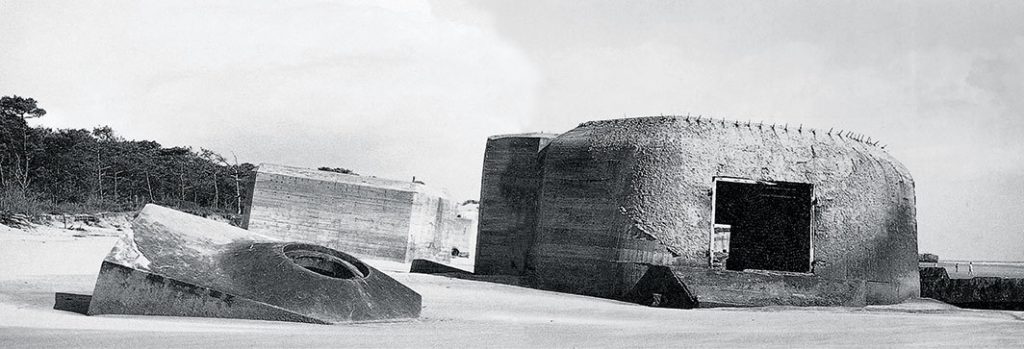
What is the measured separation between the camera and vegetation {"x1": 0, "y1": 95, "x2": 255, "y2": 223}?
3359 cm

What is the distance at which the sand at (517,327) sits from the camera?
600 centimetres

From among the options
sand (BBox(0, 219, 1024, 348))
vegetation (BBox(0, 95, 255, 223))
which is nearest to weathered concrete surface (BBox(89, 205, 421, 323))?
sand (BBox(0, 219, 1024, 348))

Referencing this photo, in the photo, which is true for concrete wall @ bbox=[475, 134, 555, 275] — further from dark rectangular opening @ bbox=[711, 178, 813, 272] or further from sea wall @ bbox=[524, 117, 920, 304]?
dark rectangular opening @ bbox=[711, 178, 813, 272]

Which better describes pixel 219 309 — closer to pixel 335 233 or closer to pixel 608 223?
pixel 608 223

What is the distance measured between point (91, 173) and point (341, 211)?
70.8 ft

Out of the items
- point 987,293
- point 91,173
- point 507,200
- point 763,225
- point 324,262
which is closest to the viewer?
point 324,262

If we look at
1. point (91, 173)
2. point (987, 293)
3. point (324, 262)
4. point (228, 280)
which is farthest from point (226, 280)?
point (91, 173)

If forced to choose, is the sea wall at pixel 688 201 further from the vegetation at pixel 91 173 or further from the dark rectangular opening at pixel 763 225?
the vegetation at pixel 91 173

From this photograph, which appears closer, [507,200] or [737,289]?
[737,289]

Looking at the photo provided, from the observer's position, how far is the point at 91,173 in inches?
1569

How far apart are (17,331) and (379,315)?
9.60 ft

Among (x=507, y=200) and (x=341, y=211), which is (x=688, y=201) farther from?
(x=341, y=211)

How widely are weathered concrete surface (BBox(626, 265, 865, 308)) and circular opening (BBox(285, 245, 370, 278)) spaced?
4.63 m

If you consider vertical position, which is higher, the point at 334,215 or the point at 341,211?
the point at 341,211
